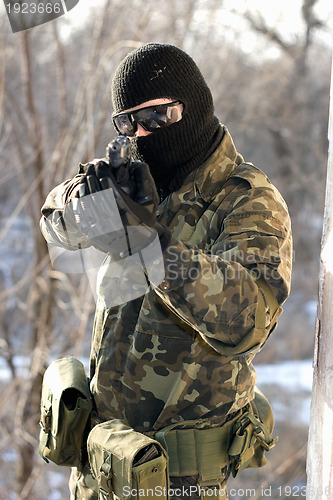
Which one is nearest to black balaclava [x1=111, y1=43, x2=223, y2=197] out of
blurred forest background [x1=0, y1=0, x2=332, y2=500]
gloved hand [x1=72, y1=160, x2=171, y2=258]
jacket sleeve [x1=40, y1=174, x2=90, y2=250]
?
jacket sleeve [x1=40, y1=174, x2=90, y2=250]

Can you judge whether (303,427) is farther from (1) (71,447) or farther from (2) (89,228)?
(2) (89,228)

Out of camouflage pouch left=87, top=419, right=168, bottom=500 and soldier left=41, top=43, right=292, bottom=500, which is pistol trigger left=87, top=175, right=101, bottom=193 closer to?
soldier left=41, top=43, right=292, bottom=500

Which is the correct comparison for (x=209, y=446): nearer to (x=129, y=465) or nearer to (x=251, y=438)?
(x=251, y=438)

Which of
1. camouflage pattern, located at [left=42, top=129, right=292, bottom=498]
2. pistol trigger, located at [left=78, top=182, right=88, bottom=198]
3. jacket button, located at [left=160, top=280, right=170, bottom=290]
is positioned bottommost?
camouflage pattern, located at [left=42, top=129, right=292, bottom=498]

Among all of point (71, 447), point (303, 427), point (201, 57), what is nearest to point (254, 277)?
point (71, 447)

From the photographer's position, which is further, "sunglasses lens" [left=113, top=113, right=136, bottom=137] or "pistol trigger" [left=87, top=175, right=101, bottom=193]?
"sunglasses lens" [left=113, top=113, right=136, bottom=137]

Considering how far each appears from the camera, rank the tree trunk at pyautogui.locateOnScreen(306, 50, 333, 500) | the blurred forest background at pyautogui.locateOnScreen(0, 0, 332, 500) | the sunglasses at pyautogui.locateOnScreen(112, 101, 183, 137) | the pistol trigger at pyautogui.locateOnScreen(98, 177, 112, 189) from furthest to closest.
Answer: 1. the blurred forest background at pyautogui.locateOnScreen(0, 0, 332, 500)
2. the sunglasses at pyautogui.locateOnScreen(112, 101, 183, 137)
3. the tree trunk at pyautogui.locateOnScreen(306, 50, 333, 500)
4. the pistol trigger at pyautogui.locateOnScreen(98, 177, 112, 189)

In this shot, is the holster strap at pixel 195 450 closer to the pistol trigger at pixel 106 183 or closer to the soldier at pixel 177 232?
the soldier at pixel 177 232

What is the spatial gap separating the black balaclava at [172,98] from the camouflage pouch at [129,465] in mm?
604

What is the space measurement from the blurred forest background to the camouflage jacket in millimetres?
1638

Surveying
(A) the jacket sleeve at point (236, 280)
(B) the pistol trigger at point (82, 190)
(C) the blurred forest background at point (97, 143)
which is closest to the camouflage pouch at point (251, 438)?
(A) the jacket sleeve at point (236, 280)

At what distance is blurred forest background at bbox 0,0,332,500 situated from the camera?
4.36 meters

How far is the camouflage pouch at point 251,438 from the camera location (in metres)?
1.42

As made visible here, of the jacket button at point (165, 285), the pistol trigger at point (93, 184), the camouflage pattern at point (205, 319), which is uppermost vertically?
the pistol trigger at point (93, 184)
